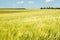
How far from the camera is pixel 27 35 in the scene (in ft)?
20.7

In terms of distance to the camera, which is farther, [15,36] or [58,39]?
[58,39]

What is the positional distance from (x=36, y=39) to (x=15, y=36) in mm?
805

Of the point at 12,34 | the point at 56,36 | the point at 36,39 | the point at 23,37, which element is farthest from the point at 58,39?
the point at 12,34

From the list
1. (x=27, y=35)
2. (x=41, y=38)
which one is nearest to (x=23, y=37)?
(x=27, y=35)

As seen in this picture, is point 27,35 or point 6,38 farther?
point 27,35

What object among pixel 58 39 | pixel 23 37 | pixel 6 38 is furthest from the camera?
pixel 58 39

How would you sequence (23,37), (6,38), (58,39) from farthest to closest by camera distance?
(58,39) < (23,37) < (6,38)

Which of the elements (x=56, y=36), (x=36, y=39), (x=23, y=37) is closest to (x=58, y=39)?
(x=56, y=36)

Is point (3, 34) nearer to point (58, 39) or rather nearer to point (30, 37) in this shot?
point (30, 37)

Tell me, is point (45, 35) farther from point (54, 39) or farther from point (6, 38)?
point (6, 38)

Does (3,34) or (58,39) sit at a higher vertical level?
(3,34)

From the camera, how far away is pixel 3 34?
6148 mm

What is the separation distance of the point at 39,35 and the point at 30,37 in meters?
0.46

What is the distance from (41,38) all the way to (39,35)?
0.22m
